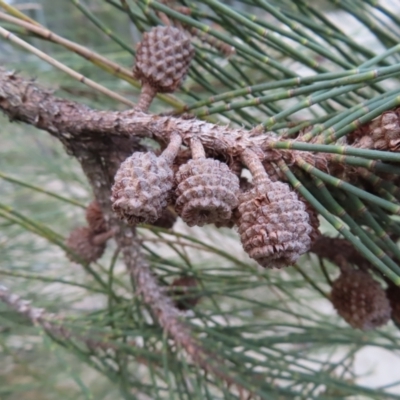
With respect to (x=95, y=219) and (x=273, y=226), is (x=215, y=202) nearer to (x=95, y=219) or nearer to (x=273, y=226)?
(x=273, y=226)

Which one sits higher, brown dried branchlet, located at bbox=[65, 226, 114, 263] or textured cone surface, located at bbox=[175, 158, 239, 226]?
textured cone surface, located at bbox=[175, 158, 239, 226]

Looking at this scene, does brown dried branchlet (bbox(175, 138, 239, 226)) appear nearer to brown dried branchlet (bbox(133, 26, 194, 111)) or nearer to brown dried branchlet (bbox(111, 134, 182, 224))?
brown dried branchlet (bbox(111, 134, 182, 224))

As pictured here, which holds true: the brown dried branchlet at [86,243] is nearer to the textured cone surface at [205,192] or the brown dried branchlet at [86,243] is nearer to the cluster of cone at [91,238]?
the cluster of cone at [91,238]

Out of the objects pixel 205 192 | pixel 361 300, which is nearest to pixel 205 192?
pixel 205 192

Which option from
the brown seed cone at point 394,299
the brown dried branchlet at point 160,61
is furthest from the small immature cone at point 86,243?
the brown seed cone at point 394,299

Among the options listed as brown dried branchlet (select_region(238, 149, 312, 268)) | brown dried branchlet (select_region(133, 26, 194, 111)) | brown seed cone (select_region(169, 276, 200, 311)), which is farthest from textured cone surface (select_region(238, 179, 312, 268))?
brown seed cone (select_region(169, 276, 200, 311))

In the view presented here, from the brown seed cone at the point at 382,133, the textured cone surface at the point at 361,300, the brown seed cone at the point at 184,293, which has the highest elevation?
the brown seed cone at the point at 382,133
